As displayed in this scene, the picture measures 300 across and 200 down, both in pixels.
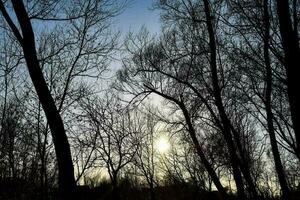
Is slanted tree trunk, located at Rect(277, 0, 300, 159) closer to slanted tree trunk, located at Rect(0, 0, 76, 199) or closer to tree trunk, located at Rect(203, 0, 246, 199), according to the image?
slanted tree trunk, located at Rect(0, 0, 76, 199)

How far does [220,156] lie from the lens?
27.0 m

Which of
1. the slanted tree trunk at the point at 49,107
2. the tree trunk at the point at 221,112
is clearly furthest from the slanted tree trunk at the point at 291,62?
the tree trunk at the point at 221,112

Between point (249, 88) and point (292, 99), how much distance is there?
1219cm

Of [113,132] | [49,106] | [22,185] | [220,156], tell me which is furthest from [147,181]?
[49,106]

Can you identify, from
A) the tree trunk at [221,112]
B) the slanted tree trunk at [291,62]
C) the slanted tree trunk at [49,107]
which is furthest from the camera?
the tree trunk at [221,112]

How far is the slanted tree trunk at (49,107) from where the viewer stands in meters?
8.05

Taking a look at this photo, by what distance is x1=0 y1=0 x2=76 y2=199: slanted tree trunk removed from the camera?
26.4ft

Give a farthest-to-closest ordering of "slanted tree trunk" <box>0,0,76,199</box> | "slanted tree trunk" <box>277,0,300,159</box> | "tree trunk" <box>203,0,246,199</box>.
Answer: "tree trunk" <box>203,0,246,199</box> < "slanted tree trunk" <box>0,0,76,199</box> < "slanted tree trunk" <box>277,0,300,159</box>

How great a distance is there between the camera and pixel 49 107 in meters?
8.59

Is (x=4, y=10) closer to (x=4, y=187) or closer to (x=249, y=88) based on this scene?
(x=249, y=88)

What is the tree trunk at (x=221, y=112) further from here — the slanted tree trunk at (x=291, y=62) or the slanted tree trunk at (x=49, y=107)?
the slanted tree trunk at (x=49, y=107)

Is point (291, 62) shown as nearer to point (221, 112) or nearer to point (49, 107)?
point (49, 107)

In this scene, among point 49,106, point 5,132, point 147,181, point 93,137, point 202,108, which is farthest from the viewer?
point 147,181

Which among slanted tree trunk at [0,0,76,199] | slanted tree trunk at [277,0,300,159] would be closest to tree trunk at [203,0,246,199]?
slanted tree trunk at [277,0,300,159]
